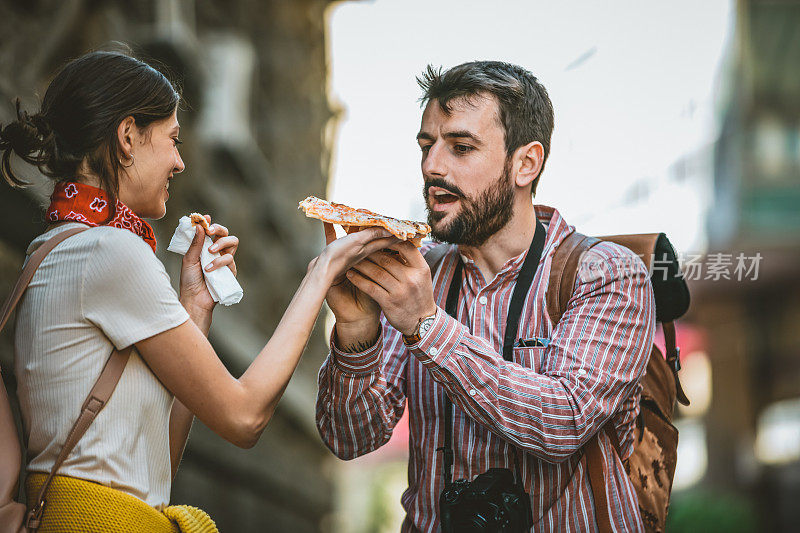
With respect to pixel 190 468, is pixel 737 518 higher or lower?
lower

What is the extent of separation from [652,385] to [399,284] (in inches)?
42.2

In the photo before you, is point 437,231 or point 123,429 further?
point 437,231

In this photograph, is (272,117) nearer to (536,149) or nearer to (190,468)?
(190,468)

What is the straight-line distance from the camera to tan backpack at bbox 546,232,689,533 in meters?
2.72

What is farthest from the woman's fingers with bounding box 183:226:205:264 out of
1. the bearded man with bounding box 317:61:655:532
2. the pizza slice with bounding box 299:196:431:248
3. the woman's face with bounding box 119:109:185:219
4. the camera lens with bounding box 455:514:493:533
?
the camera lens with bounding box 455:514:493:533

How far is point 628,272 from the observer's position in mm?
2750

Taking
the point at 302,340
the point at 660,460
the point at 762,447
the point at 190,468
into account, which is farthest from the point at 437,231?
the point at 762,447

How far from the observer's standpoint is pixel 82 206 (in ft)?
7.14

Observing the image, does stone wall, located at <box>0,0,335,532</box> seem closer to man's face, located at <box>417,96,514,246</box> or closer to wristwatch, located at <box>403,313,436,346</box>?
man's face, located at <box>417,96,514,246</box>

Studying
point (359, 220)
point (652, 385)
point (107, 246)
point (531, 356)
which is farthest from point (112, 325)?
point (652, 385)

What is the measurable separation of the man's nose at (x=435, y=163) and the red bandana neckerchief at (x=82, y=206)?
3.84 feet

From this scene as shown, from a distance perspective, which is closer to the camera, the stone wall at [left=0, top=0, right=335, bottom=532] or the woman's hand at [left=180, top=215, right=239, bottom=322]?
the woman's hand at [left=180, top=215, right=239, bottom=322]

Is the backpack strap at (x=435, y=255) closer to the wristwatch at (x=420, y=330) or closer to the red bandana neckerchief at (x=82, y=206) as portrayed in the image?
the wristwatch at (x=420, y=330)

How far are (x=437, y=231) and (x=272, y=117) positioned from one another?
9811 millimetres
